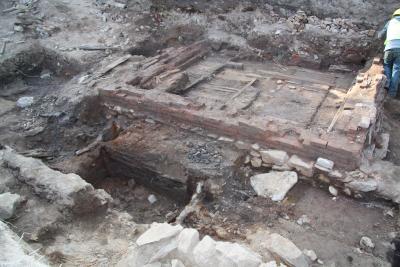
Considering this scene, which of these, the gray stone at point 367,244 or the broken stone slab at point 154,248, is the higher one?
the broken stone slab at point 154,248

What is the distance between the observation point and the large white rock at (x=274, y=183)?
4539 millimetres

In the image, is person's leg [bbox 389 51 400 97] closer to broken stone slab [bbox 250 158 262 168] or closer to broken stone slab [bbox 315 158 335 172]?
broken stone slab [bbox 315 158 335 172]

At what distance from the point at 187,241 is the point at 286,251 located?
3.24 feet

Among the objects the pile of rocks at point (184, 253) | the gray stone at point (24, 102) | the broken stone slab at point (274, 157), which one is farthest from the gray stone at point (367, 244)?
the gray stone at point (24, 102)

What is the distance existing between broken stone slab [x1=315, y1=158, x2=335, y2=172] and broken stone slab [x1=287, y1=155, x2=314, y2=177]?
0.28 ft

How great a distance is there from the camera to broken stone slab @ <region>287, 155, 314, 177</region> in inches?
182

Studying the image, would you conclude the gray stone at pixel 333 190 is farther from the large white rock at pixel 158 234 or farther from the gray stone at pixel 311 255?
the large white rock at pixel 158 234

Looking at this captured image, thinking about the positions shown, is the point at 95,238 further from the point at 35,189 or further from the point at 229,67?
the point at 229,67

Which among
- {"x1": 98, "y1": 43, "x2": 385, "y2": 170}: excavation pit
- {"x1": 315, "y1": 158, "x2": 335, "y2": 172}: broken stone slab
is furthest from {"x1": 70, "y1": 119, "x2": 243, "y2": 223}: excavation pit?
{"x1": 315, "y1": 158, "x2": 335, "y2": 172}: broken stone slab

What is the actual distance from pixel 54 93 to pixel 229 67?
10.9 ft

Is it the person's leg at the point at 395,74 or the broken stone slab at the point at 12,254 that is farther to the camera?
the person's leg at the point at 395,74

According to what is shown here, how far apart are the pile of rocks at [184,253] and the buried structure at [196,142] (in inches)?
0.5

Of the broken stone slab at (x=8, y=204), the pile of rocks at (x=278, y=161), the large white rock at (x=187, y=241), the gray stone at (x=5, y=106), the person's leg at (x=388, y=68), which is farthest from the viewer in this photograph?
the gray stone at (x=5, y=106)

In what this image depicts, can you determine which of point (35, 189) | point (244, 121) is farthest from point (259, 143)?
point (35, 189)
